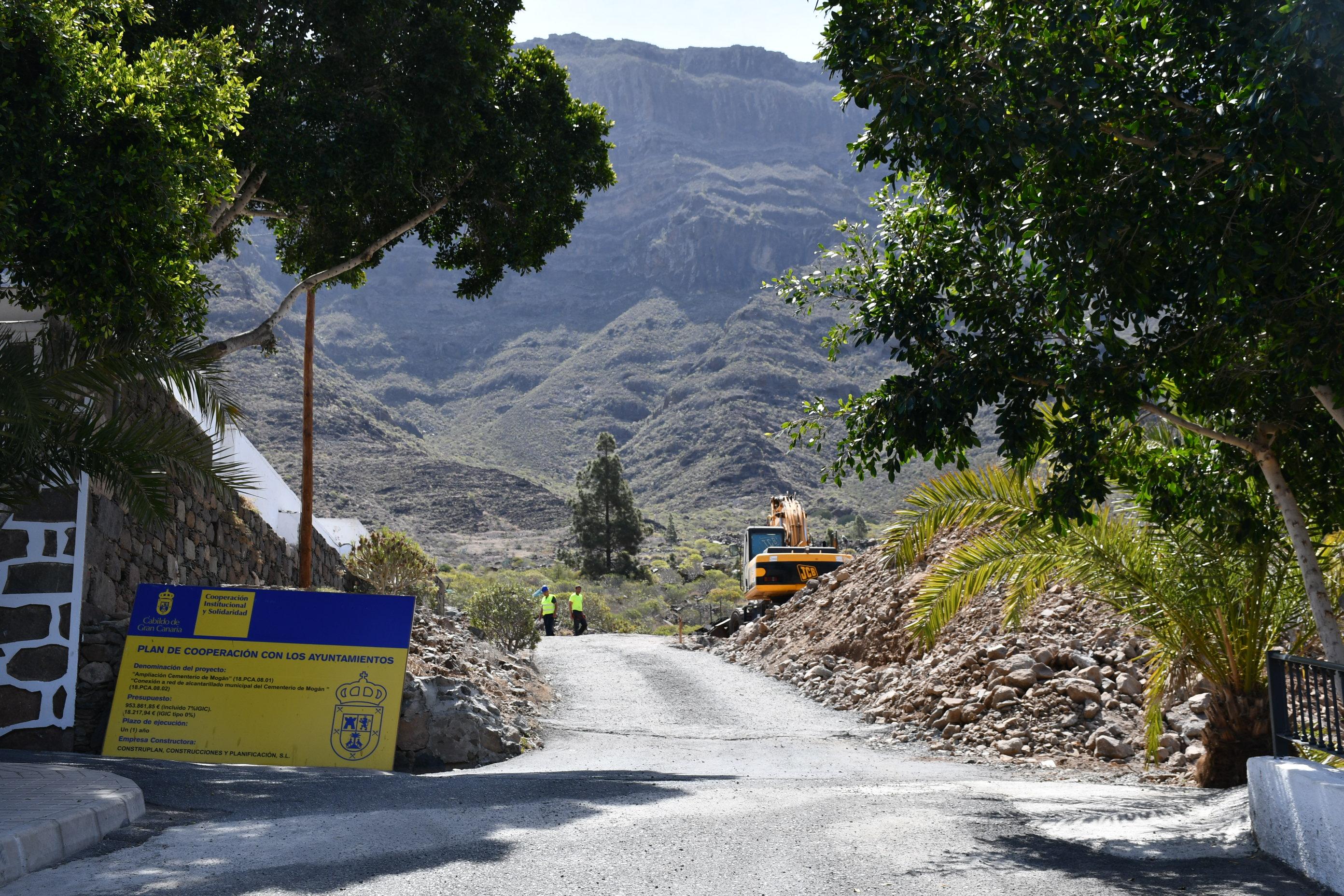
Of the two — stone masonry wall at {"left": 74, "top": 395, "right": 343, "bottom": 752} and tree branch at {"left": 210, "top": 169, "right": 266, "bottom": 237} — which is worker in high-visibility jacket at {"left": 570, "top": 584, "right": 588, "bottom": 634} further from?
tree branch at {"left": 210, "top": 169, "right": 266, "bottom": 237}

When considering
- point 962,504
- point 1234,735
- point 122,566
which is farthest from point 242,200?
point 1234,735

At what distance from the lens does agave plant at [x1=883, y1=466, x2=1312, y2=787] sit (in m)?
8.20

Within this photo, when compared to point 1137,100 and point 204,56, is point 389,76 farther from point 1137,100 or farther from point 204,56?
point 1137,100

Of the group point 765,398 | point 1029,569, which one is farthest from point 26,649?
point 765,398

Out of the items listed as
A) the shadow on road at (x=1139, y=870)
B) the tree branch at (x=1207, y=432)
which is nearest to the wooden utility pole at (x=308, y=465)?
the tree branch at (x=1207, y=432)

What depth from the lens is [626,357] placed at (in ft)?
404

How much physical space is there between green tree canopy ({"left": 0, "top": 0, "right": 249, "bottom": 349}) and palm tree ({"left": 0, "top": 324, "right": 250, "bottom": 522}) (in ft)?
0.76

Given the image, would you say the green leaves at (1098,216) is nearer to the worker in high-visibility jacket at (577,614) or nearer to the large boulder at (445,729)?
the large boulder at (445,729)

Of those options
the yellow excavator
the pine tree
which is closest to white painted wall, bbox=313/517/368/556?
the yellow excavator

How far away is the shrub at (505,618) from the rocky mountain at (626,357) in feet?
87.6

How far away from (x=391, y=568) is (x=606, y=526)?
2939 cm

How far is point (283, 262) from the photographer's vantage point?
16.1 meters

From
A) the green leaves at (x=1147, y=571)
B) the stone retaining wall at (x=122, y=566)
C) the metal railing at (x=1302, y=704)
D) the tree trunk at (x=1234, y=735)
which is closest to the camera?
the metal railing at (x=1302, y=704)

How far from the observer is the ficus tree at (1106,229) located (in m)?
5.83
